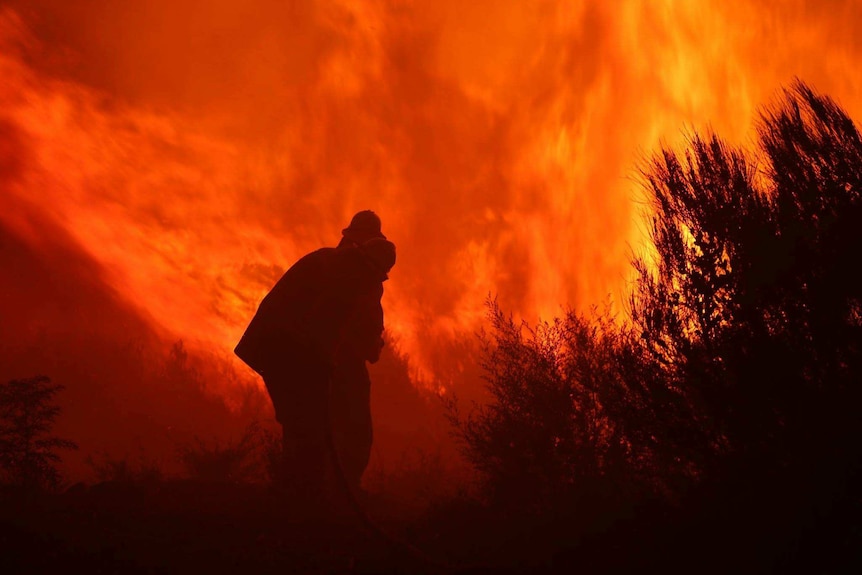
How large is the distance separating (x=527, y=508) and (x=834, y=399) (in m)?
3.91

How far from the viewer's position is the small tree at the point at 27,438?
7367 millimetres

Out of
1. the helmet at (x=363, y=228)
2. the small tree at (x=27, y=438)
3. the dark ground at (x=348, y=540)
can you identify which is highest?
the helmet at (x=363, y=228)

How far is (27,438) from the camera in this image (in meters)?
7.73

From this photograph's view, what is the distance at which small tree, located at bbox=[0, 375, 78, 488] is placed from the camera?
7.37 meters

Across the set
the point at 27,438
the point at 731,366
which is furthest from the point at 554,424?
the point at 27,438

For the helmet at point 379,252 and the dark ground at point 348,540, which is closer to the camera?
the dark ground at point 348,540

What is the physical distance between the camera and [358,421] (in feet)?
24.3

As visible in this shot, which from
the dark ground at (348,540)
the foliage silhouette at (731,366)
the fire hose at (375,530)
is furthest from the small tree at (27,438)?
the foliage silhouette at (731,366)

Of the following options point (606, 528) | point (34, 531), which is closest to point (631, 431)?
point (606, 528)

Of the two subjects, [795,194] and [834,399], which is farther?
[795,194]

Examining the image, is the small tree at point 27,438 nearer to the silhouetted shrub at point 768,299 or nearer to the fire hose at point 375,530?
the fire hose at point 375,530

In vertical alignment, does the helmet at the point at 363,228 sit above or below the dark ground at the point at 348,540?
above

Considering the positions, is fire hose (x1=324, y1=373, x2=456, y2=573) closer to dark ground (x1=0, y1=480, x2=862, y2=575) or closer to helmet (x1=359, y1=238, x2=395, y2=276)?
dark ground (x1=0, y1=480, x2=862, y2=575)

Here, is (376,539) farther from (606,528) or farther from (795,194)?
(795,194)
